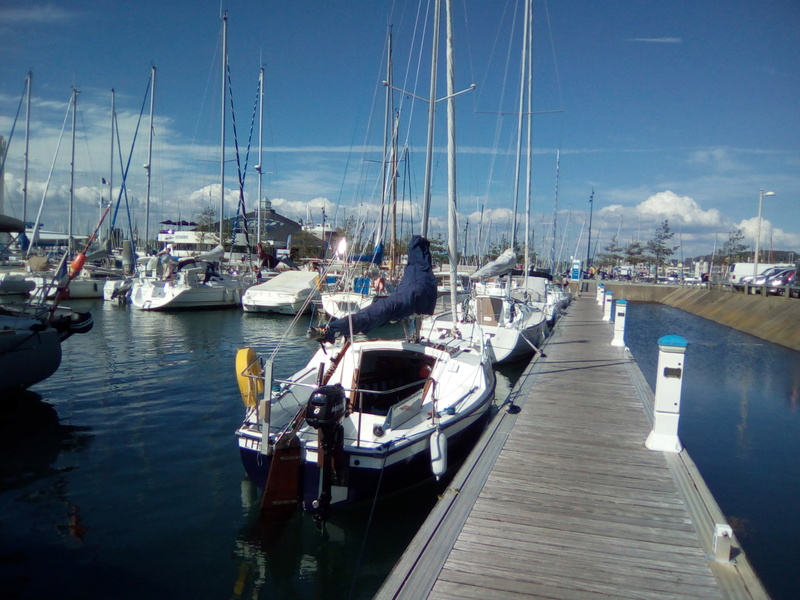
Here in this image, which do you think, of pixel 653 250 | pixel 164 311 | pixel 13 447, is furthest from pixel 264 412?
pixel 653 250

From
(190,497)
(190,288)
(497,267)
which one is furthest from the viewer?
(190,288)

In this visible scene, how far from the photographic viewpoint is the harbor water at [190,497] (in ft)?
19.9

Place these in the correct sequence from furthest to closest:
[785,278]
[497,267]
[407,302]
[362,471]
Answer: [785,278] → [497,267] → [407,302] → [362,471]

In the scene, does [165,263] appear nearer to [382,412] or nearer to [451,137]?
[451,137]

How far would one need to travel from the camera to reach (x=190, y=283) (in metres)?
31.0

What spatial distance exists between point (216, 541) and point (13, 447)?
5307mm

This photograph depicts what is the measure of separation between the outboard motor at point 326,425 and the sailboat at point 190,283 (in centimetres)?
2531

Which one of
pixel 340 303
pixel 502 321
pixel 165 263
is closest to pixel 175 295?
pixel 165 263

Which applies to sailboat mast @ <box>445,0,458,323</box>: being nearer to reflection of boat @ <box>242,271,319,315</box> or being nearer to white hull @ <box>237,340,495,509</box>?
white hull @ <box>237,340,495,509</box>

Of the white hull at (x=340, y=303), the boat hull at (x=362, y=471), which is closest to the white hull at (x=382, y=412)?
the boat hull at (x=362, y=471)

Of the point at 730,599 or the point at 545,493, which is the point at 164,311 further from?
the point at 730,599

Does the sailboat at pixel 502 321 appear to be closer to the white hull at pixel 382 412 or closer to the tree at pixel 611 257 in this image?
the white hull at pixel 382 412

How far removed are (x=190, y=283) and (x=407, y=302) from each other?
24.4 metres

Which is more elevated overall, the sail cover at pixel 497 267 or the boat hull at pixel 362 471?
the sail cover at pixel 497 267
